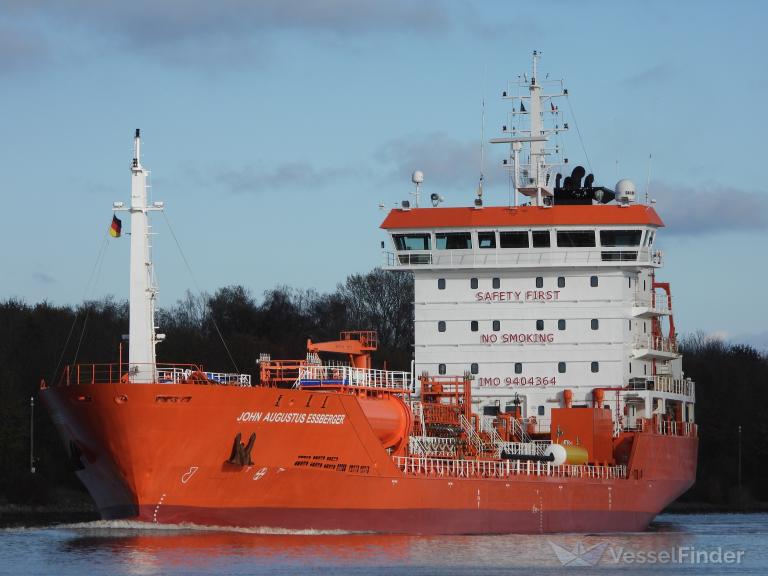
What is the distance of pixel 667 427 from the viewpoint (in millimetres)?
52719

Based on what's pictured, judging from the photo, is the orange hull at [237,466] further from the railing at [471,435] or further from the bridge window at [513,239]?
the bridge window at [513,239]

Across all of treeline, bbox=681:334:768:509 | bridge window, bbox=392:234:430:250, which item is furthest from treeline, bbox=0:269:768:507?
bridge window, bbox=392:234:430:250

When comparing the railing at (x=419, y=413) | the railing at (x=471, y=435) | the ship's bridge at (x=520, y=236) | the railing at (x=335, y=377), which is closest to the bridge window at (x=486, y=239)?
the ship's bridge at (x=520, y=236)

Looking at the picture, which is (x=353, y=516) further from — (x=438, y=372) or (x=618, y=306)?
(x=618, y=306)

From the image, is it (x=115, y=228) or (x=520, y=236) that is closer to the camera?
(x=115, y=228)

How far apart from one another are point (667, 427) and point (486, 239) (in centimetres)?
898

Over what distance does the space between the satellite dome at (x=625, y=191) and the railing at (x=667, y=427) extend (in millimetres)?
7095

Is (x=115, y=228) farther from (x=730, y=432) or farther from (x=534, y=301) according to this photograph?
(x=730, y=432)

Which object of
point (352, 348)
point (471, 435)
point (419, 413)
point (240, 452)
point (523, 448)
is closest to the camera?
point (240, 452)

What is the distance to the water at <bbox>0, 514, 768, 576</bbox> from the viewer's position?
34.8m

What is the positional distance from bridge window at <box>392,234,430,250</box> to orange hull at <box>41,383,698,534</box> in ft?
32.6

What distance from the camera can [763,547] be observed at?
44.4 metres

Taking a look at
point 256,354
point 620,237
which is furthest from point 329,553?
point 256,354

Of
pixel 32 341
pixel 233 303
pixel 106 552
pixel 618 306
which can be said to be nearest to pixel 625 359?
pixel 618 306
